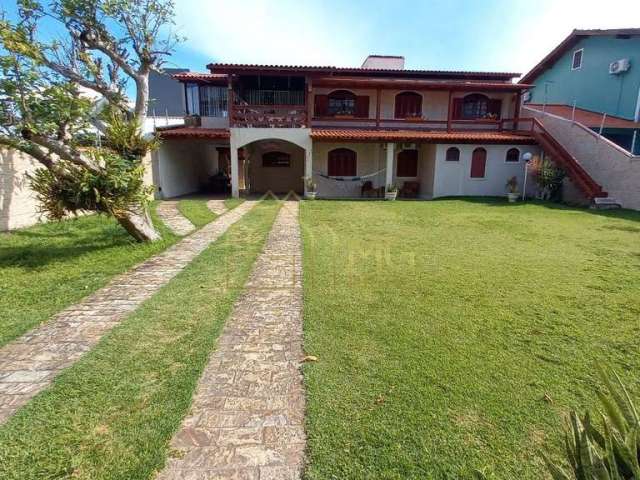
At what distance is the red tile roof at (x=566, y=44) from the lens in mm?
16672

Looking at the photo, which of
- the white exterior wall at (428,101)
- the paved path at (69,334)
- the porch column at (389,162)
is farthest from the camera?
the white exterior wall at (428,101)

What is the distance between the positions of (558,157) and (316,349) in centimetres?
1623

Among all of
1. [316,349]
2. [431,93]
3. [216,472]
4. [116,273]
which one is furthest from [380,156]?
[216,472]

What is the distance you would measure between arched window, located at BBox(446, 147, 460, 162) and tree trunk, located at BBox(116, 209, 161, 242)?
13425mm

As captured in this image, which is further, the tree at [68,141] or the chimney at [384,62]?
the chimney at [384,62]

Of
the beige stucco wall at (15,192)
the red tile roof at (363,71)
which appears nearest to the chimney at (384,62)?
the red tile roof at (363,71)

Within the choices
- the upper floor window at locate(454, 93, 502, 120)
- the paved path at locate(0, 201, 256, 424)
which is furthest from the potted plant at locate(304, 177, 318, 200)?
the paved path at locate(0, 201, 256, 424)

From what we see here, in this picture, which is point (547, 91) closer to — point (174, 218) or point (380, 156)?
point (380, 156)

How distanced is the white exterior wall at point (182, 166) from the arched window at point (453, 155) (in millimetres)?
12185

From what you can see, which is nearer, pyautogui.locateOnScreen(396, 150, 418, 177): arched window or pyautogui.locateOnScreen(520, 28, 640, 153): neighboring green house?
pyautogui.locateOnScreen(520, 28, 640, 153): neighboring green house

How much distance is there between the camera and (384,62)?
2102 centimetres

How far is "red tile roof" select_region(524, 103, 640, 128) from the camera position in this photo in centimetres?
1635

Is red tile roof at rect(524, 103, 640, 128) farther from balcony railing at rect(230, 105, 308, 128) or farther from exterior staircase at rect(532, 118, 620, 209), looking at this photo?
balcony railing at rect(230, 105, 308, 128)

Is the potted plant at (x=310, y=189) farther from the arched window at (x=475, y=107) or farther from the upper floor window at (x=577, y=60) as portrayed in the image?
the upper floor window at (x=577, y=60)
